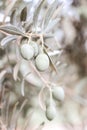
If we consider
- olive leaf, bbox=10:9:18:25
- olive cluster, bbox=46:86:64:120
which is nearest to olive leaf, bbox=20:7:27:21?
olive leaf, bbox=10:9:18:25

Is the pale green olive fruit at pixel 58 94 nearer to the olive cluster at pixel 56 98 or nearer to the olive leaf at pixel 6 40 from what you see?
the olive cluster at pixel 56 98

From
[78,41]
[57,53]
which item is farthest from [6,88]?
[78,41]

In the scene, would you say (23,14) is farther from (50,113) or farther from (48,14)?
(50,113)

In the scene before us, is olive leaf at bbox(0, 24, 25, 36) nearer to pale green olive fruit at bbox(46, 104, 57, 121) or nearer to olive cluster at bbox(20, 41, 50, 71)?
olive cluster at bbox(20, 41, 50, 71)

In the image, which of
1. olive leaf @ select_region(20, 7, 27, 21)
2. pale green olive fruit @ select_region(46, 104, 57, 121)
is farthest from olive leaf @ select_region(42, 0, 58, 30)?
pale green olive fruit @ select_region(46, 104, 57, 121)

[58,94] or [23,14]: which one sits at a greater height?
[23,14]

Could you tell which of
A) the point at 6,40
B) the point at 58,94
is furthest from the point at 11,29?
the point at 58,94

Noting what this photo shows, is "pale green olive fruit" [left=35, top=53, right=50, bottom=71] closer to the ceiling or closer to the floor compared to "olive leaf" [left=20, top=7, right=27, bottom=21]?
closer to the floor

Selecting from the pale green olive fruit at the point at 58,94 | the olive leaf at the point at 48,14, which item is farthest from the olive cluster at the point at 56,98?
the olive leaf at the point at 48,14

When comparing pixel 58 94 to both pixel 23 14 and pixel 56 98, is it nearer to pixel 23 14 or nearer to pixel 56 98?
pixel 56 98

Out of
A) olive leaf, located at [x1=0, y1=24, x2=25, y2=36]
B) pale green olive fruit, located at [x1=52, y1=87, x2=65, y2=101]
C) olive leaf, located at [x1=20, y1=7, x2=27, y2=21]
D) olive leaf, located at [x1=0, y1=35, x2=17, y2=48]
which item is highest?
olive leaf, located at [x1=20, y1=7, x2=27, y2=21]
